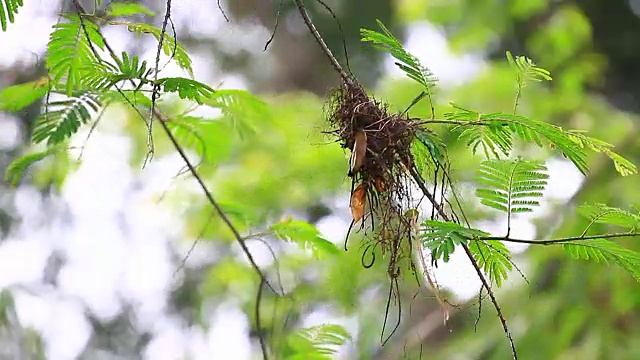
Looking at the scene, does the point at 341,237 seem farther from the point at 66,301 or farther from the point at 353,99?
the point at 353,99

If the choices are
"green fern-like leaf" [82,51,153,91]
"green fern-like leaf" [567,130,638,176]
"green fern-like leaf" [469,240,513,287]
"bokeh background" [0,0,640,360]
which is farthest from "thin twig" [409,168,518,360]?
"bokeh background" [0,0,640,360]

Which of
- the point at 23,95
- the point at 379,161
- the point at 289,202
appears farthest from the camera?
the point at 289,202

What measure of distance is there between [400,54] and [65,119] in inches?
15.7

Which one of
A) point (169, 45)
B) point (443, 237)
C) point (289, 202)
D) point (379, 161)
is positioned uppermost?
point (289, 202)

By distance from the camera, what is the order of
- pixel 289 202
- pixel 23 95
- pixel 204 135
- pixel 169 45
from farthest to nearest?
1. pixel 289 202
2. pixel 204 135
3. pixel 23 95
4. pixel 169 45

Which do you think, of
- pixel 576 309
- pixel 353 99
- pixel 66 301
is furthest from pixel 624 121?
pixel 66 301

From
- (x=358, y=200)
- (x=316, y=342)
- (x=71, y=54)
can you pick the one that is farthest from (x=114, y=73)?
(x=316, y=342)

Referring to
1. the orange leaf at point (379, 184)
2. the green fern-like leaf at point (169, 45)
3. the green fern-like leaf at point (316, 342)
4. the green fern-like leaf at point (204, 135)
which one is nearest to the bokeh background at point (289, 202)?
the green fern-like leaf at point (316, 342)

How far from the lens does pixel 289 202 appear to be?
1731 mm

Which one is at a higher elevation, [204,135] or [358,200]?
[204,135]

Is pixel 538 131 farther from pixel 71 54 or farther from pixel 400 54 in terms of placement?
pixel 71 54

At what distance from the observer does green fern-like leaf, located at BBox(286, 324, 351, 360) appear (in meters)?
1.06

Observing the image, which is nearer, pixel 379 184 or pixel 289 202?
pixel 379 184

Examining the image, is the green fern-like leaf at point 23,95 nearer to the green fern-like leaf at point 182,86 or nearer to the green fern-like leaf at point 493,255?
the green fern-like leaf at point 182,86
